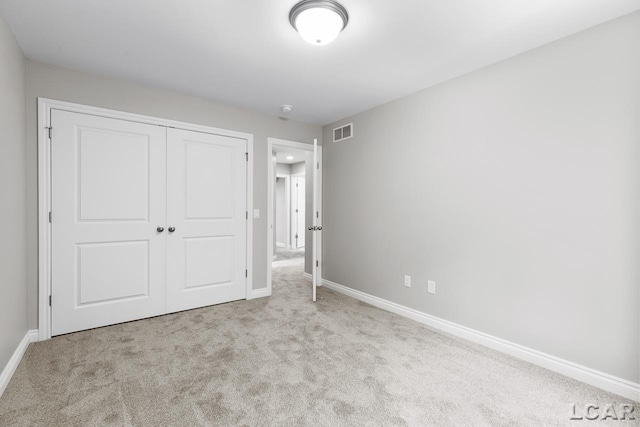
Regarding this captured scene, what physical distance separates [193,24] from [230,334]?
2.48 metres

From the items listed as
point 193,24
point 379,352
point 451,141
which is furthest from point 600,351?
point 193,24

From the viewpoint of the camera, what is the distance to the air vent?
3986 mm

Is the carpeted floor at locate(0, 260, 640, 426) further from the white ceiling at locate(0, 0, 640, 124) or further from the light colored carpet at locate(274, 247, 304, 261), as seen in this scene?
the light colored carpet at locate(274, 247, 304, 261)

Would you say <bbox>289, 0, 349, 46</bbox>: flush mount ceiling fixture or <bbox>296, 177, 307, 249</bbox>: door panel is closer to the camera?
<bbox>289, 0, 349, 46</bbox>: flush mount ceiling fixture

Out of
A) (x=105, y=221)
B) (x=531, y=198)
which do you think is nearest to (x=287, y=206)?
(x=105, y=221)

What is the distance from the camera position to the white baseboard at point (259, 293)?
3.84 m

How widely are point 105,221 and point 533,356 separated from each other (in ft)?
12.6

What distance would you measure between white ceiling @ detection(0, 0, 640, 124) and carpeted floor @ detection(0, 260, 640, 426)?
2375mm

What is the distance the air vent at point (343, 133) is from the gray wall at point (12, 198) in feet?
10.4

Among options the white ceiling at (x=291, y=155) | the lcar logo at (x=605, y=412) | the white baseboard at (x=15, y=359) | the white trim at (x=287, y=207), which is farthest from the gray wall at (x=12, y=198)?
the white trim at (x=287, y=207)

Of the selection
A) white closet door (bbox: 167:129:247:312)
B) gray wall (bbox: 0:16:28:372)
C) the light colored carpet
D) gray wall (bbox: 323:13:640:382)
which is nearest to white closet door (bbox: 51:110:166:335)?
white closet door (bbox: 167:129:247:312)

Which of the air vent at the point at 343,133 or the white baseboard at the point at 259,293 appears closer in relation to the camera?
the white baseboard at the point at 259,293

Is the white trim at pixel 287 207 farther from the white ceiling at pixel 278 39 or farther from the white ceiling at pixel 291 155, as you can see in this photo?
the white ceiling at pixel 278 39

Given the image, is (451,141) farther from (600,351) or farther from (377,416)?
(377,416)
